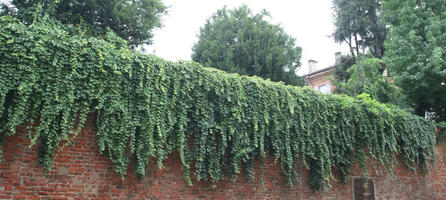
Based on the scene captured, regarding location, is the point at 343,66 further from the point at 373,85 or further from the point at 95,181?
the point at 95,181

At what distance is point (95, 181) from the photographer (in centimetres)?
650

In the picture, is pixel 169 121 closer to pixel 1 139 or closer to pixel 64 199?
pixel 64 199

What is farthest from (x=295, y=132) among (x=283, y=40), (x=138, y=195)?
(x=283, y=40)

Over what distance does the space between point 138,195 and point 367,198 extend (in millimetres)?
8022

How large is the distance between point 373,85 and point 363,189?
599 centimetres

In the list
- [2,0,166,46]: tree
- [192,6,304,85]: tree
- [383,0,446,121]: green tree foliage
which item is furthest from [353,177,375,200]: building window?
[2,0,166,46]: tree

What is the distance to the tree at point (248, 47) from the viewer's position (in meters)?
20.1

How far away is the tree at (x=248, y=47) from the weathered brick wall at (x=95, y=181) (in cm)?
1113

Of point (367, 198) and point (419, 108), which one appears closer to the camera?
point (367, 198)

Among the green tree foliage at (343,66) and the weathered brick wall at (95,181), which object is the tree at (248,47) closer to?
the green tree foliage at (343,66)

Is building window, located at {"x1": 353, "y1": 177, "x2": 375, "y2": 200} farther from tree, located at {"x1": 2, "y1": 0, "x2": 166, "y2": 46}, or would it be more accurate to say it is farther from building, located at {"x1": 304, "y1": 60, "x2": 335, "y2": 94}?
building, located at {"x1": 304, "y1": 60, "x2": 335, "y2": 94}

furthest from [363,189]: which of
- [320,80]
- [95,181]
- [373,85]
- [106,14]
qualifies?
[320,80]

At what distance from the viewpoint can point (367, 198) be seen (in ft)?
36.9

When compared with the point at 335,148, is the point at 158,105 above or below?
above
